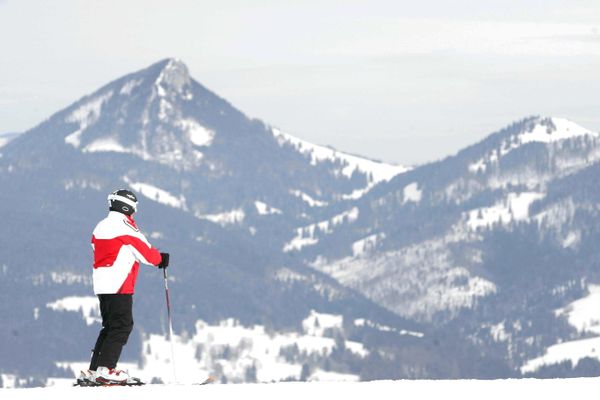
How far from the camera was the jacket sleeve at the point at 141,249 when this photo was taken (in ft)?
82.5

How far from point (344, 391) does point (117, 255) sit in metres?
4.85

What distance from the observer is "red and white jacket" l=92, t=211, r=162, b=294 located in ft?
83.0

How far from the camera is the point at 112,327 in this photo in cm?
2548

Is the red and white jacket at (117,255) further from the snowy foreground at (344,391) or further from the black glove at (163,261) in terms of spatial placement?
the snowy foreground at (344,391)

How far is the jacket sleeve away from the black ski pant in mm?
784

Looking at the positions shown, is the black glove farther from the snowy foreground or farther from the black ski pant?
the snowy foreground

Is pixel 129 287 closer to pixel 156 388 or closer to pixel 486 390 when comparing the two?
pixel 156 388

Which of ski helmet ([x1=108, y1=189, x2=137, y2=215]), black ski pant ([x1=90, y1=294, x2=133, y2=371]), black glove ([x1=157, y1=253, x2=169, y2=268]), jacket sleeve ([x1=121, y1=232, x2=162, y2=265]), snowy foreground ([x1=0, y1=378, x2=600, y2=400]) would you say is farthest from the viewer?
black glove ([x1=157, y1=253, x2=169, y2=268])

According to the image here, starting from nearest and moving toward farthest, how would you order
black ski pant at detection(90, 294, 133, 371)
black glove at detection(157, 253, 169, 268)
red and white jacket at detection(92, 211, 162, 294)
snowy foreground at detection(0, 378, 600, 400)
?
1. snowy foreground at detection(0, 378, 600, 400)
2. red and white jacket at detection(92, 211, 162, 294)
3. black ski pant at detection(90, 294, 133, 371)
4. black glove at detection(157, 253, 169, 268)

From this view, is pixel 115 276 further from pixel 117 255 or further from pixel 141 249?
pixel 141 249

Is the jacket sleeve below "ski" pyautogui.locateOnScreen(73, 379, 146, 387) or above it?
above

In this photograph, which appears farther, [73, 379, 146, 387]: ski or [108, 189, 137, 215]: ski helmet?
[108, 189, 137, 215]: ski helmet

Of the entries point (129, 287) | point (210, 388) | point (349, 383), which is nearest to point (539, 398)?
point (349, 383)

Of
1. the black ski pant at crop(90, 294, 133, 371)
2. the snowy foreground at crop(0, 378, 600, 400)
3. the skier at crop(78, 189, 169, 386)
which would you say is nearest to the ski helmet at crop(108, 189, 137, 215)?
the skier at crop(78, 189, 169, 386)
